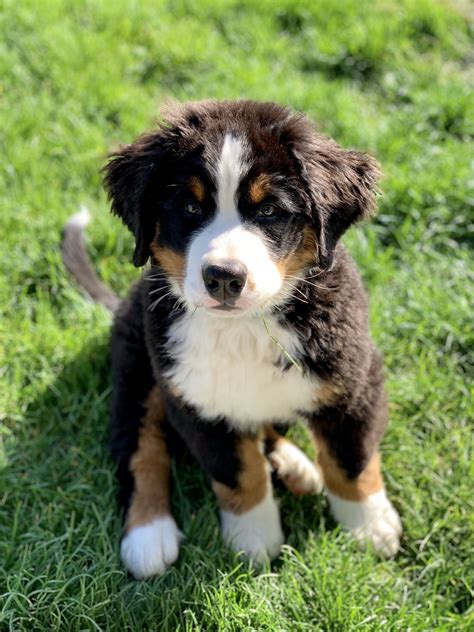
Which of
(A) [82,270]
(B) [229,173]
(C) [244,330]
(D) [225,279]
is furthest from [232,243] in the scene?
(A) [82,270]

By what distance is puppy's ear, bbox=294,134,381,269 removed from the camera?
8.13 ft

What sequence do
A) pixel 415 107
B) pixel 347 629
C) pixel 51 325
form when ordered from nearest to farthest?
pixel 347 629 < pixel 51 325 < pixel 415 107

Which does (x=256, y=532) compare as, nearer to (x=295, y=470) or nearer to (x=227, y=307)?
(x=295, y=470)

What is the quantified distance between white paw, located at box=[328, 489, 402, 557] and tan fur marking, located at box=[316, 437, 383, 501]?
0.03 meters

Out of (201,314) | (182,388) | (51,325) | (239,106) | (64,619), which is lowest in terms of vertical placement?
(64,619)

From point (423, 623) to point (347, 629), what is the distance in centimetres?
26

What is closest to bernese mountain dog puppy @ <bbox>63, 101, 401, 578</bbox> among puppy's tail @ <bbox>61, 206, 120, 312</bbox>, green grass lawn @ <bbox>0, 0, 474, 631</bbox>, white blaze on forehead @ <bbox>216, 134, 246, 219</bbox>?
white blaze on forehead @ <bbox>216, 134, 246, 219</bbox>

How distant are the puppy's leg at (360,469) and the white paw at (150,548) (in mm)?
629

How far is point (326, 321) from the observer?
8.74ft

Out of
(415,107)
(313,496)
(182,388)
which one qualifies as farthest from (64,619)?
(415,107)

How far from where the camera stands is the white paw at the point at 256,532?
2.90 metres

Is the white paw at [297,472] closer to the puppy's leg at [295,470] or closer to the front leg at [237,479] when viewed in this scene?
the puppy's leg at [295,470]

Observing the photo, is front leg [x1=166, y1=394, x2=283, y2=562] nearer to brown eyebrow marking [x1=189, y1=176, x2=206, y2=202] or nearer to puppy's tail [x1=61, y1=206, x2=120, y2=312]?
brown eyebrow marking [x1=189, y1=176, x2=206, y2=202]

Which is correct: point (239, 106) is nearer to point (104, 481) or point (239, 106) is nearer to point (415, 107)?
point (104, 481)
